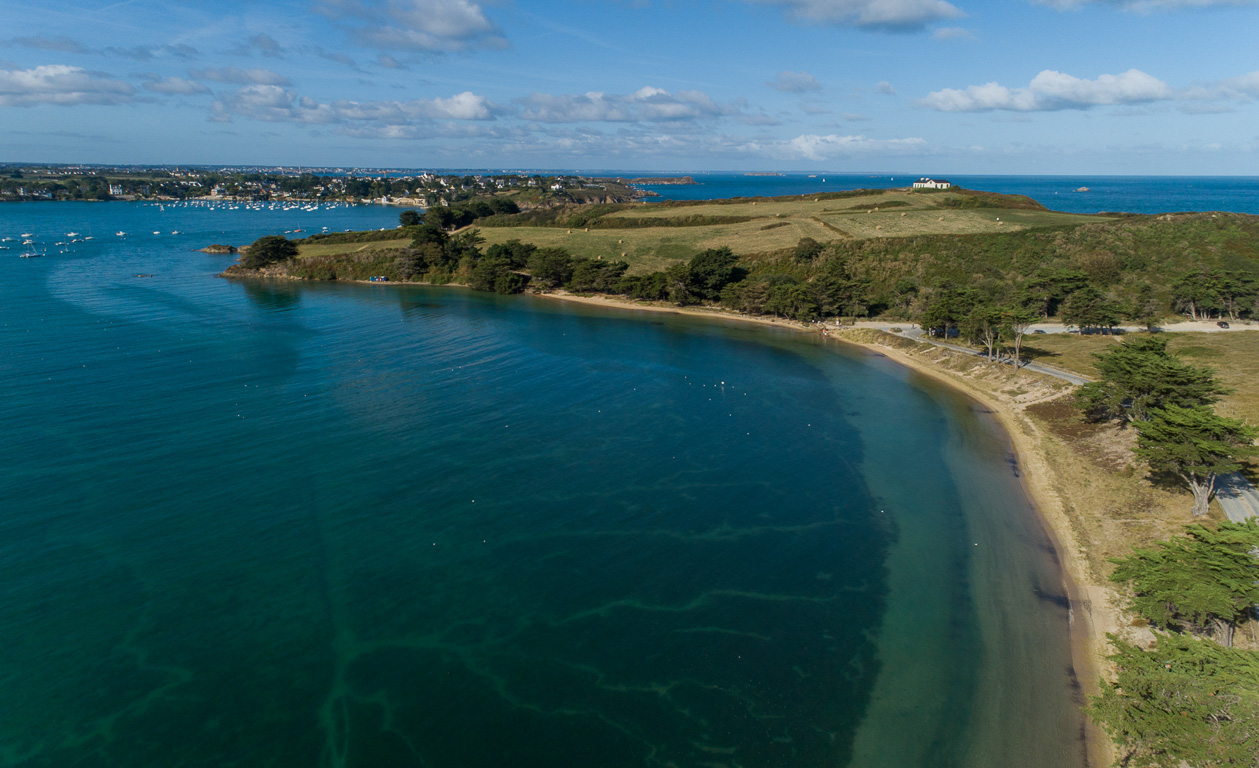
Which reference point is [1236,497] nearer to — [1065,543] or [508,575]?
[1065,543]

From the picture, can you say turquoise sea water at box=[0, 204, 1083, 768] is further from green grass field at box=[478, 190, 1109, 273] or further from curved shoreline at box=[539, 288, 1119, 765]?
green grass field at box=[478, 190, 1109, 273]

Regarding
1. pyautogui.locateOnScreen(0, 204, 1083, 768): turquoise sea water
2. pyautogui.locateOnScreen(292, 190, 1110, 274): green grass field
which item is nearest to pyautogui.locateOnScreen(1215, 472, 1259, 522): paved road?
pyautogui.locateOnScreen(0, 204, 1083, 768): turquoise sea water

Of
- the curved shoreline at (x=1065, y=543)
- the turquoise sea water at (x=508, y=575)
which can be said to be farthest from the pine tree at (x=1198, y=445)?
the turquoise sea water at (x=508, y=575)

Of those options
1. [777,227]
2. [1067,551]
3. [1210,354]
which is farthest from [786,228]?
[1067,551]

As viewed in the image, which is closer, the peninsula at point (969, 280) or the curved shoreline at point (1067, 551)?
the curved shoreline at point (1067, 551)

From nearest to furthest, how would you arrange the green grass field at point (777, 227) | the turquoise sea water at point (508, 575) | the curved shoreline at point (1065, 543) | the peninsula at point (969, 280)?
the turquoise sea water at point (508, 575) → the curved shoreline at point (1065, 543) → the peninsula at point (969, 280) → the green grass field at point (777, 227)

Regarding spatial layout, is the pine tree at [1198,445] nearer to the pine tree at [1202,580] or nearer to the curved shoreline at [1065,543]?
the curved shoreline at [1065,543]

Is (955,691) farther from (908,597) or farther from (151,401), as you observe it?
(151,401)
